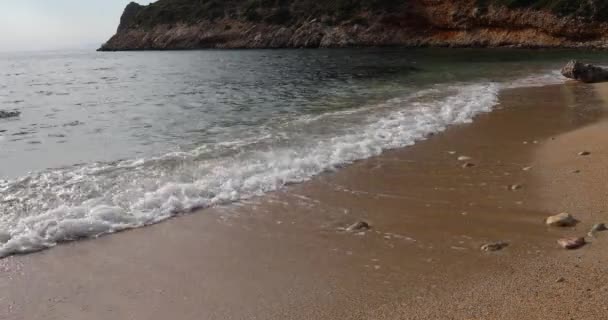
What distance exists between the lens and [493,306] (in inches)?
161

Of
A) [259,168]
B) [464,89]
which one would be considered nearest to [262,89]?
[464,89]

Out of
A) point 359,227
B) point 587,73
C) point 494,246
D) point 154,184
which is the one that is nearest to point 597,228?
point 494,246

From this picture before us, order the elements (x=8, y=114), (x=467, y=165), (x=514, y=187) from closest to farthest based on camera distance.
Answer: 1. (x=514, y=187)
2. (x=467, y=165)
3. (x=8, y=114)

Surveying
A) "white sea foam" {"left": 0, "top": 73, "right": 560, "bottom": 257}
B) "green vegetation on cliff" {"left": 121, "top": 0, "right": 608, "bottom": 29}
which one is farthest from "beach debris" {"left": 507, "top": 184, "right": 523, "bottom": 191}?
"green vegetation on cliff" {"left": 121, "top": 0, "right": 608, "bottom": 29}

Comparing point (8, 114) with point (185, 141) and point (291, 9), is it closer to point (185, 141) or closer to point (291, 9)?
point (185, 141)

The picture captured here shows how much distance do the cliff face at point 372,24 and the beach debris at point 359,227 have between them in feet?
167

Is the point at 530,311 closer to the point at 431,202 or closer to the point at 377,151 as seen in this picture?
the point at 431,202

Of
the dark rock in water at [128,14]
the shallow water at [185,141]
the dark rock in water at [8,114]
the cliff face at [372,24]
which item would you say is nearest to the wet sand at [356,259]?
the shallow water at [185,141]

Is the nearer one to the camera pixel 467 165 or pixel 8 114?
pixel 467 165

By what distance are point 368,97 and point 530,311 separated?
49.7ft

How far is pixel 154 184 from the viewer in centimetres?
785

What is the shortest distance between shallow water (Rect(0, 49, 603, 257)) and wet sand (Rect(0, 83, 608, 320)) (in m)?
0.65

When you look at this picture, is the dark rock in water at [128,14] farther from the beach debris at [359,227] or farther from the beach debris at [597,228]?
the beach debris at [597,228]

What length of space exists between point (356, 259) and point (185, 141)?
743cm
